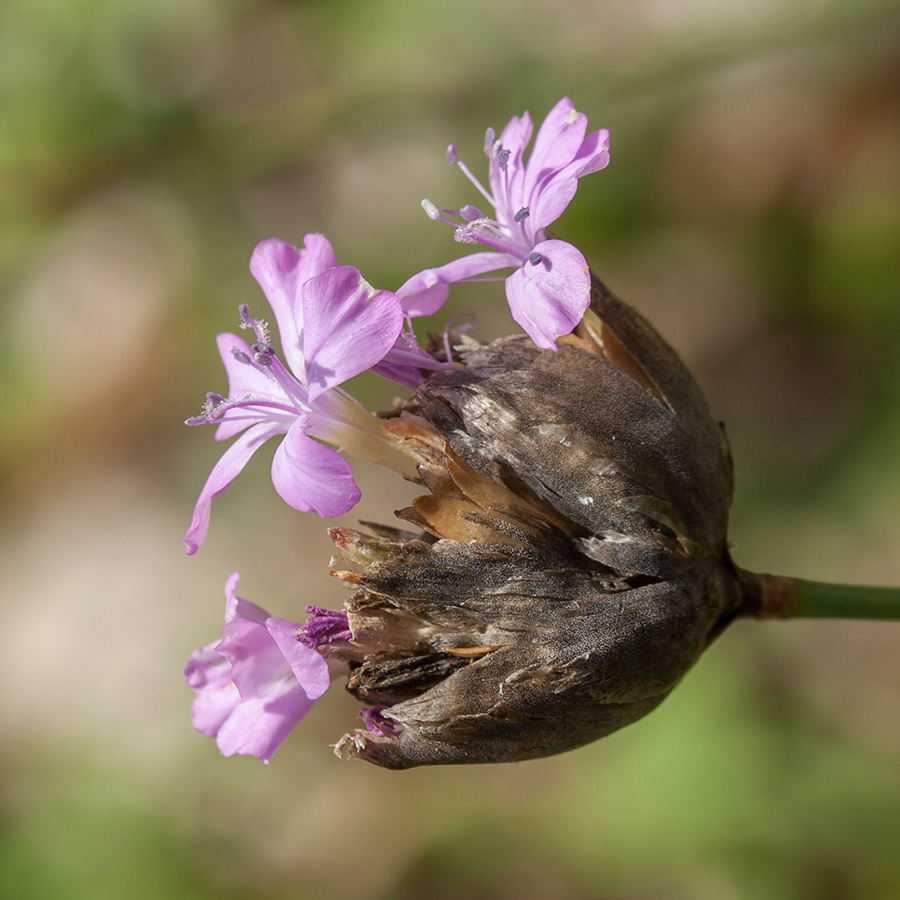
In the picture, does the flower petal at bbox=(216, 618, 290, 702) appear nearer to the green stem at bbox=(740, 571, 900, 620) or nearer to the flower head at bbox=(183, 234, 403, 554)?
the flower head at bbox=(183, 234, 403, 554)

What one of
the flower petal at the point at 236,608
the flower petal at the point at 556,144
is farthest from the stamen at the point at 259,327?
the flower petal at the point at 556,144

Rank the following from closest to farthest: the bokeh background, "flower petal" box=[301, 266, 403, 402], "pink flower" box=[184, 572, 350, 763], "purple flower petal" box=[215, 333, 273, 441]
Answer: "flower petal" box=[301, 266, 403, 402] → "pink flower" box=[184, 572, 350, 763] → "purple flower petal" box=[215, 333, 273, 441] → the bokeh background

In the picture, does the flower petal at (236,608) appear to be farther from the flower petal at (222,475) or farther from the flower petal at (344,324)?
the flower petal at (344,324)

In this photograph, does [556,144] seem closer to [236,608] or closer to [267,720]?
[236,608]

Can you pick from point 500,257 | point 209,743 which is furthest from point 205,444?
point 500,257

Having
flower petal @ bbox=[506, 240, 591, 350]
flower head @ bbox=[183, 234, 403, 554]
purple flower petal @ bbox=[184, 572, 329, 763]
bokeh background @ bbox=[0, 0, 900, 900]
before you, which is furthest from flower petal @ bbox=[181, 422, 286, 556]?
bokeh background @ bbox=[0, 0, 900, 900]

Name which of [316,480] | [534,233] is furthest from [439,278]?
[316,480]
